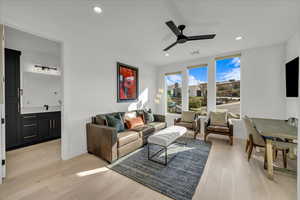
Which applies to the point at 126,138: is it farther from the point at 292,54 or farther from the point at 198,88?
the point at 292,54

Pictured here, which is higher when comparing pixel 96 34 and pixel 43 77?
pixel 96 34

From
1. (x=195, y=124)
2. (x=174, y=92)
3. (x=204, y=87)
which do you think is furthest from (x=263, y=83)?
(x=174, y=92)

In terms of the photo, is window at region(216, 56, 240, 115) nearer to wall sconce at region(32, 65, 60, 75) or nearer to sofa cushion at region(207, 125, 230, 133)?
sofa cushion at region(207, 125, 230, 133)

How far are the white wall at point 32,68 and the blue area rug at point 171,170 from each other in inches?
120

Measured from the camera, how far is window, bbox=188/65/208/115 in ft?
14.6

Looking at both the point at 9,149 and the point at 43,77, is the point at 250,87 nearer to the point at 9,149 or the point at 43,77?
the point at 43,77

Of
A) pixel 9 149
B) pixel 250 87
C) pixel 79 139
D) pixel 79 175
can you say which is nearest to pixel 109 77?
pixel 79 139

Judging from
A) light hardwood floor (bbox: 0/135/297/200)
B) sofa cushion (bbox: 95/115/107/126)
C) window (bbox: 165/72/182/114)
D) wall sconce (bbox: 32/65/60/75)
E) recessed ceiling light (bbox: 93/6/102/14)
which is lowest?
light hardwood floor (bbox: 0/135/297/200)

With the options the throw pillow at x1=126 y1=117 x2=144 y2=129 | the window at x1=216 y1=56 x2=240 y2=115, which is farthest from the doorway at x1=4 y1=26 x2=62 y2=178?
the window at x1=216 y1=56 x2=240 y2=115

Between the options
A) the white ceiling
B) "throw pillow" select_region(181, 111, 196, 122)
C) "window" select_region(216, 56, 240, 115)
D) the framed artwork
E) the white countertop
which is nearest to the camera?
the white ceiling

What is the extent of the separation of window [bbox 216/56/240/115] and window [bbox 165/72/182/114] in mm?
1449

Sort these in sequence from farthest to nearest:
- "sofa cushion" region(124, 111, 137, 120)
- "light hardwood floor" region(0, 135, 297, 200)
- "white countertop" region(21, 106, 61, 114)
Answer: "sofa cushion" region(124, 111, 137, 120), "white countertop" region(21, 106, 61, 114), "light hardwood floor" region(0, 135, 297, 200)

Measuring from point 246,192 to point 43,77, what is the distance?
5.31 meters

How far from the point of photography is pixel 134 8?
1882 mm
